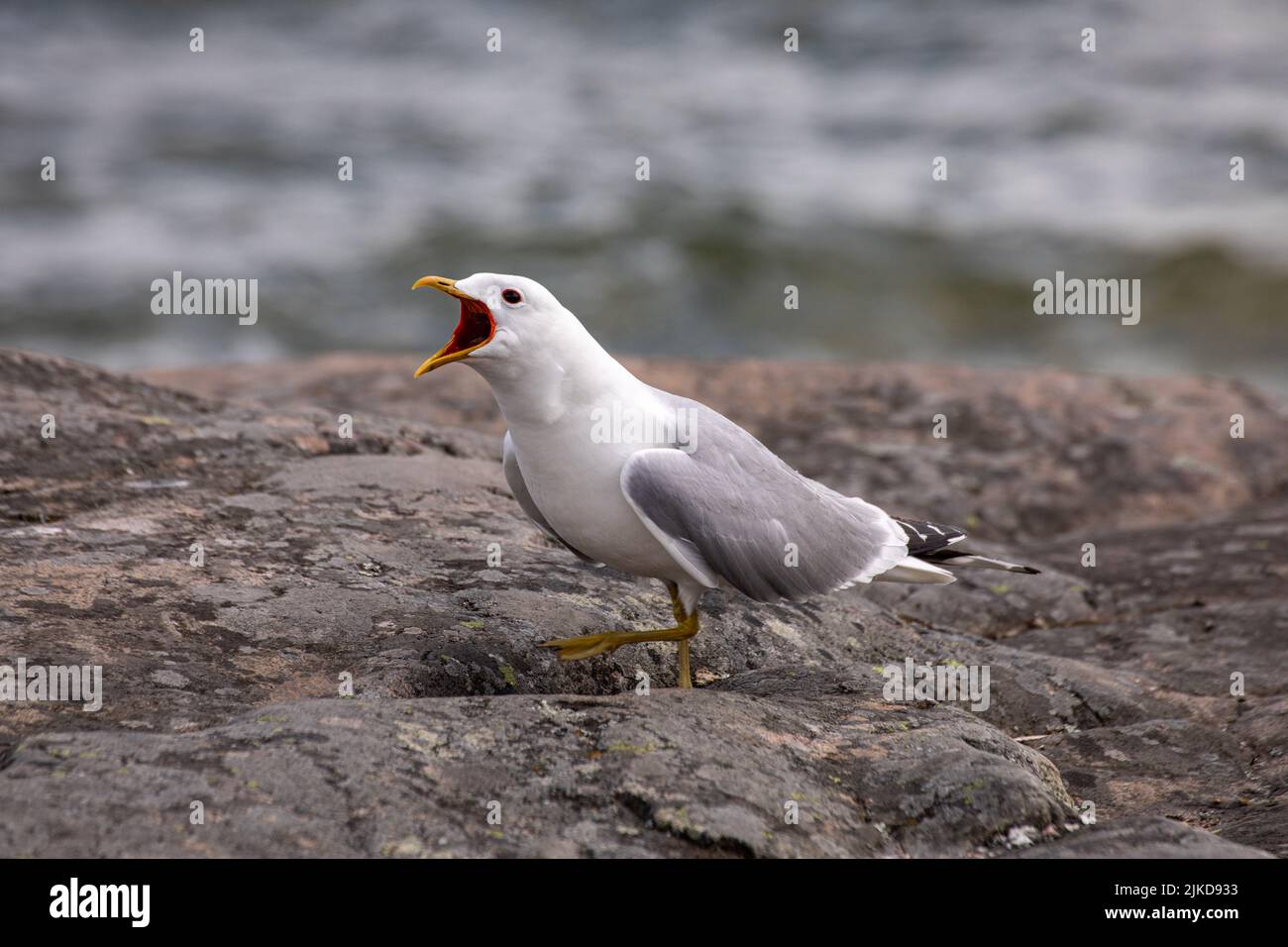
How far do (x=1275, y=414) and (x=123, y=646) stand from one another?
725cm

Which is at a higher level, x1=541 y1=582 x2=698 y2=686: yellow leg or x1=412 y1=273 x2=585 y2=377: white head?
x1=412 y1=273 x2=585 y2=377: white head

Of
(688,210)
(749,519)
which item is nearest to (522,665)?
(749,519)

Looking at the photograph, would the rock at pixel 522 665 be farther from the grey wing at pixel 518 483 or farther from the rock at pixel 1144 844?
the grey wing at pixel 518 483

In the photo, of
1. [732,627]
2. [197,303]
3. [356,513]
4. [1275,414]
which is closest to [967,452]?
[1275,414]

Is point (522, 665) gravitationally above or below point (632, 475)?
below

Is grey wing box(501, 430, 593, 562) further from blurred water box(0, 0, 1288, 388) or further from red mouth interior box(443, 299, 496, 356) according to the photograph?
blurred water box(0, 0, 1288, 388)

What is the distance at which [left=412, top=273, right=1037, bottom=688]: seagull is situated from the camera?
153 inches

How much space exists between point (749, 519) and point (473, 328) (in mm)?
990

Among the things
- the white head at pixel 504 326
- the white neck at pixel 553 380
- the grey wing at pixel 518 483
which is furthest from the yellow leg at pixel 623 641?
the white head at pixel 504 326

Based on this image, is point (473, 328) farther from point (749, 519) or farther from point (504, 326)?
point (749, 519)

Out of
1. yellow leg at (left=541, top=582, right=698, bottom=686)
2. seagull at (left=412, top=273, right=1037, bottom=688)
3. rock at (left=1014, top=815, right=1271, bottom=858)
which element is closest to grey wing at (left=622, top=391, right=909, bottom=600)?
seagull at (left=412, top=273, right=1037, bottom=688)

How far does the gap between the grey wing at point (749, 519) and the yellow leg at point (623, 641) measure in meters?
0.20

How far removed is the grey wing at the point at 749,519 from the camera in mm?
3883

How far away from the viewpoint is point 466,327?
13.0 feet
